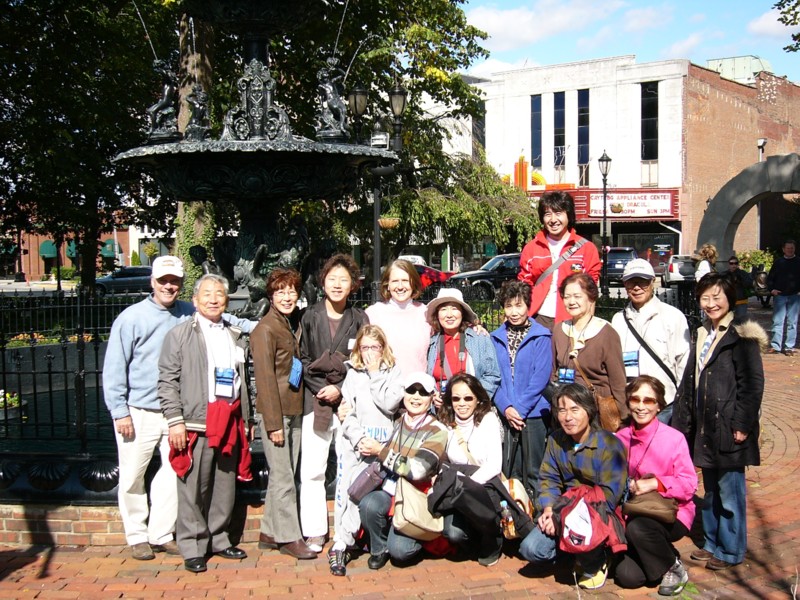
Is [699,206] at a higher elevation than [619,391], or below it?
higher

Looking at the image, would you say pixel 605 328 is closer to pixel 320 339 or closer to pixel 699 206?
pixel 320 339

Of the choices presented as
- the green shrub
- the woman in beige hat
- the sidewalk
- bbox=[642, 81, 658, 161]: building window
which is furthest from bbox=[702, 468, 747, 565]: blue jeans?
bbox=[642, 81, 658, 161]: building window

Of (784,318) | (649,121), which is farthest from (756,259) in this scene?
(784,318)

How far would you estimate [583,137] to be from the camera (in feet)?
150

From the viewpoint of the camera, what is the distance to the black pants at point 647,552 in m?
4.76

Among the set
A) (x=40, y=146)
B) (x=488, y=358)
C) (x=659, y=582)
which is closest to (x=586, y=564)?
(x=659, y=582)

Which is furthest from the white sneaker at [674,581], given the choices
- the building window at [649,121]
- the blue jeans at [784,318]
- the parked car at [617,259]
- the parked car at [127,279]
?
the building window at [649,121]

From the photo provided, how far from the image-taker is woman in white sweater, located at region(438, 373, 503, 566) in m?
5.14

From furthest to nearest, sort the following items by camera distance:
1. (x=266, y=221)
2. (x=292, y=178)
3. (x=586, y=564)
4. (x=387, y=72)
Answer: (x=387, y=72)
(x=266, y=221)
(x=292, y=178)
(x=586, y=564)

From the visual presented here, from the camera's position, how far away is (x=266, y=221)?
736 centimetres

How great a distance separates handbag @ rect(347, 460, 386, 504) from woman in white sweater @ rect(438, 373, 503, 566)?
46 cm

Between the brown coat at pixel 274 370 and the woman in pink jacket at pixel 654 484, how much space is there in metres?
2.10

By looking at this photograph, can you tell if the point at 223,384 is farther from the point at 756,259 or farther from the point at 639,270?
the point at 756,259

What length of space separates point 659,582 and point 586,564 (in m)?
0.49
